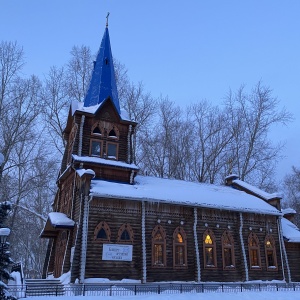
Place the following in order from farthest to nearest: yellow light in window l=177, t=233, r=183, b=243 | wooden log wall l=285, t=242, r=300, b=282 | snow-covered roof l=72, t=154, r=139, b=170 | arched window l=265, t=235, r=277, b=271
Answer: wooden log wall l=285, t=242, r=300, b=282, arched window l=265, t=235, r=277, b=271, snow-covered roof l=72, t=154, r=139, b=170, yellow light in window l=177, t=233, r=183, b=243

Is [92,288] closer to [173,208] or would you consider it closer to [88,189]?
[88,189]

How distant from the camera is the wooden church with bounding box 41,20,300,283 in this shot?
20.7 meters

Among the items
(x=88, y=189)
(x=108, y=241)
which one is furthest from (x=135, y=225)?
(x=88, y=189)

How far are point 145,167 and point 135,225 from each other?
19.0 metres

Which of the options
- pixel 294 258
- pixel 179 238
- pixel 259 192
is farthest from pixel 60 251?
pixel 294 258

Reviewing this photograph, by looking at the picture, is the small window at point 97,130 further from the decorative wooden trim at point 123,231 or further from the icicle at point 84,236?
the decorative wooden trim at point 123,231

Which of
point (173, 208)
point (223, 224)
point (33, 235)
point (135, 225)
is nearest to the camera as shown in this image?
point (135, 225)

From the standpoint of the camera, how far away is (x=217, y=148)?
41938mm

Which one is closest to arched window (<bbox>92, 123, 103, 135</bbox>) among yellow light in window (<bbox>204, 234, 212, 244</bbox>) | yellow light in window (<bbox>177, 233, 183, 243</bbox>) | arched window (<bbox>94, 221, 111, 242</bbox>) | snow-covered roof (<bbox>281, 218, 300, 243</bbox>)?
arched window (<bbox>94, 221, 111, 242</bbox>)

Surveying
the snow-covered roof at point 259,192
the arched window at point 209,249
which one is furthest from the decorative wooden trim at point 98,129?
the snow-covered roof at point 259,192

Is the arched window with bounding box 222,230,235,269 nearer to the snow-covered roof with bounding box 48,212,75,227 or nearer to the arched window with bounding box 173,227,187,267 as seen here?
the arched window with bounding box 173,227,187,267

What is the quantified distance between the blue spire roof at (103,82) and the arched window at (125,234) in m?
9.00

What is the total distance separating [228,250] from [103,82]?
1523 centimetres

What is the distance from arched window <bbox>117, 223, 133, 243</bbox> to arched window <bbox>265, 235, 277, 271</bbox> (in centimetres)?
1093
